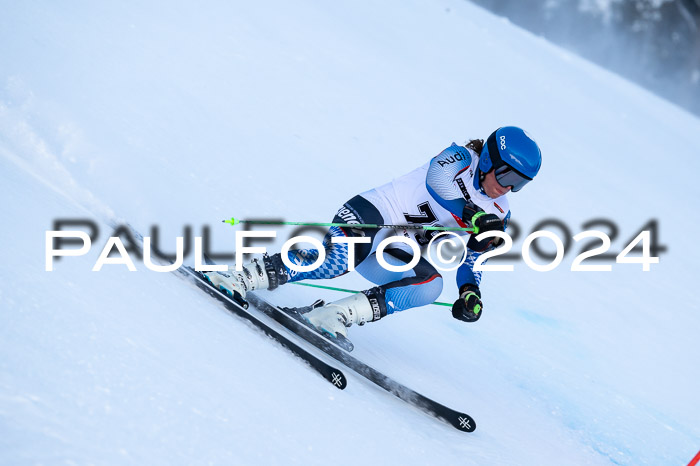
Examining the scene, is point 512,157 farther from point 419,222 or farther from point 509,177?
point 419,222

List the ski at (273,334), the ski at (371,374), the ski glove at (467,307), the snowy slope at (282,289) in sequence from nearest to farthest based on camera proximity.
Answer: the snowy slope at (282,289) → the ski at (273,334) → the ski at (371,374) → the ski glove at (467,307)

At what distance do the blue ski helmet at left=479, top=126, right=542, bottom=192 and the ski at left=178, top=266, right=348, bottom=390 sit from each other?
1254mm

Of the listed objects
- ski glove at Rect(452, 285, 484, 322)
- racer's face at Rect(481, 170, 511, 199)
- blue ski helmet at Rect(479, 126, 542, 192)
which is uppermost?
blue ski helmet at Rect(479, 126, 542, 192)

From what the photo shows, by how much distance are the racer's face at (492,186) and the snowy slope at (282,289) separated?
1.04 metres

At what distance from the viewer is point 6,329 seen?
6.32 ft

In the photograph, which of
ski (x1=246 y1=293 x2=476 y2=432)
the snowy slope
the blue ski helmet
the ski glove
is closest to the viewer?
the snowy slope

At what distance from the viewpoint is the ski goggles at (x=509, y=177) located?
3252mm

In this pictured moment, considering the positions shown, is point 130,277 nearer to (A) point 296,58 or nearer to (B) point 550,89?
(A) point 296,58

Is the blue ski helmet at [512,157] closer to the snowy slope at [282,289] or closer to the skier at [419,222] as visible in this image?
the skier at [419,222]

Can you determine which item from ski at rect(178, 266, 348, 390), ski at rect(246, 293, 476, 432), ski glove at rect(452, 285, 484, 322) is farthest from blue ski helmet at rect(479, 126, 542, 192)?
ski at rect(178, 266, 348, 390)

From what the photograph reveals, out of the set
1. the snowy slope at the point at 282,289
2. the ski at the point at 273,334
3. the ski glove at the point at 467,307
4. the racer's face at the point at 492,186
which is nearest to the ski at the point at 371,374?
the snowy slope at the point at 282,289

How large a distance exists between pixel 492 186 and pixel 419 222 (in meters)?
0.45

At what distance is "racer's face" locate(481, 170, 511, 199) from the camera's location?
3.32 meters

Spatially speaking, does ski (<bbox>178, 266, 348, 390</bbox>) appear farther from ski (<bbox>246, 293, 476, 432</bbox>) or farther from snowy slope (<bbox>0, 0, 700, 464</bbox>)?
ski (<bbox>246, 293, 476, 432</bbox>)
